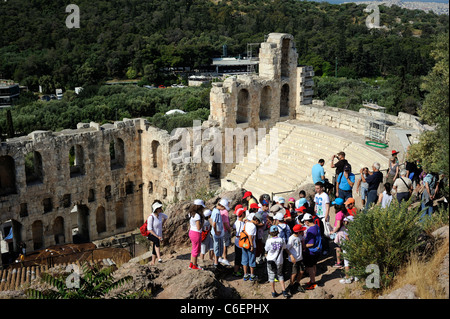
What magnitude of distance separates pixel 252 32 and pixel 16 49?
4375cm

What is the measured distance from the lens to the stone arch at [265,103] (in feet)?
98.4

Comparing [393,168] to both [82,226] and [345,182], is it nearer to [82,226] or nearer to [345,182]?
[345,182]

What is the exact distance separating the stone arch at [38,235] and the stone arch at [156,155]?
7.16 metres

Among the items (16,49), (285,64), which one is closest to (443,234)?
(285,64)

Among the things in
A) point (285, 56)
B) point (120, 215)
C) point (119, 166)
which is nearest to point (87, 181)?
point (119, 166)

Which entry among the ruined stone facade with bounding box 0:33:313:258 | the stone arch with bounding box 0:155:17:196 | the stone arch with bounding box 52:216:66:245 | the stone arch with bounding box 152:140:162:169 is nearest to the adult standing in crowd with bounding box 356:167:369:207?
the ruined stone facade with bounding box 0:33:313:258

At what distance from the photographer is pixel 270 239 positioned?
38.7ft

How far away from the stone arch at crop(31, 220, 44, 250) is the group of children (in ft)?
57.5

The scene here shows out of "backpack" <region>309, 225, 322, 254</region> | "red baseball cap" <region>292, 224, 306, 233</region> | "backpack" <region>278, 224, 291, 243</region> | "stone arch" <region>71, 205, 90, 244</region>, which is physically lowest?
"stone arch" <region>71, 205, 90, 244</region>

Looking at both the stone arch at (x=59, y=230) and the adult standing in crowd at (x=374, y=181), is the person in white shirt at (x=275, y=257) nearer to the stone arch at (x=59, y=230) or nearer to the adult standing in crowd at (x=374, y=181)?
the adult standing in crowd at (x=374, y=181)

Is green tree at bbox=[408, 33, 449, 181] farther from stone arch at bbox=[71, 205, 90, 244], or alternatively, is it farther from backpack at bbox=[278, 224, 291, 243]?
stone arch at bbox=[71, 205, 90, 244]

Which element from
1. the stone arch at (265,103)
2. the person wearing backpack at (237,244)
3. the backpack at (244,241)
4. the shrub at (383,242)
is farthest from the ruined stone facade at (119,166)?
the shrub at (383,242)

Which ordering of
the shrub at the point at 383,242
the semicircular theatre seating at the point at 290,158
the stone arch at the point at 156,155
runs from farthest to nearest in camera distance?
the stone arch at the point at 156,155
the semicircular theatre seating at the point at 290,158
the shrub at the point at 383,242

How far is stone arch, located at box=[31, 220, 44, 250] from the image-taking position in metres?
28.5
